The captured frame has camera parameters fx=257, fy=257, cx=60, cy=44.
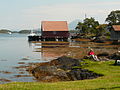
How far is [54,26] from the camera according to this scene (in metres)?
98.3

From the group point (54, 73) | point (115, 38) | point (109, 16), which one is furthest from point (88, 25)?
point (54, 73)

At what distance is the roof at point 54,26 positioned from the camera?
320 ft

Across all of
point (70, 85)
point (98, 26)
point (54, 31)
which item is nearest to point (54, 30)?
point (54, 31)

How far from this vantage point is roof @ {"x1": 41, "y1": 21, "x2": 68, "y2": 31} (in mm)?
97500

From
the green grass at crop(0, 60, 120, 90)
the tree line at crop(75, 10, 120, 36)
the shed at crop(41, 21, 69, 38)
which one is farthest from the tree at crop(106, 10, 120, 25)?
the green grass at crop(0, 60, 120, 90)

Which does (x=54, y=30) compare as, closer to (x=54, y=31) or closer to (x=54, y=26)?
(x=54, y=31)

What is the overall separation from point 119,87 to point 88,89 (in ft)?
4.90

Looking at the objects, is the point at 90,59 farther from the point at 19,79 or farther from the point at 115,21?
the point at 115,21

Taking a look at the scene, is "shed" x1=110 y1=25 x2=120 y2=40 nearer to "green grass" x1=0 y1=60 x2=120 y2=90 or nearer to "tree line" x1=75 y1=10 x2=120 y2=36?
"tree line" x1=75 y1=10 x2=120 y2=36

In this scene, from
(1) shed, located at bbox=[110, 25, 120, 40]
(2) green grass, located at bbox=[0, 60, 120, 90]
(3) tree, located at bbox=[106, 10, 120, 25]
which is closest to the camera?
(2) green grass, located at bbox=[0, 60, 120, 90]

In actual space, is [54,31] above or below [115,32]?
above

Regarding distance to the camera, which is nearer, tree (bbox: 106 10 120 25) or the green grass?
the green grass

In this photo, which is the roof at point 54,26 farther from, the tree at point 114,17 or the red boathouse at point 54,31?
the tree at point 114,17

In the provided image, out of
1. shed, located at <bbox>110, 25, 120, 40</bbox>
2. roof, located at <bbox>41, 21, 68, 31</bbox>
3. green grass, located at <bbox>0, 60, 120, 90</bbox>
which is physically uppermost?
roof, located at <bbox>41, 21, 68, 31</bbox>
